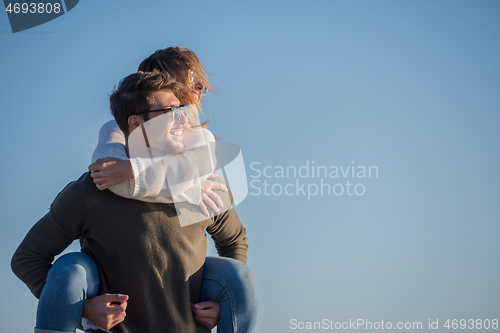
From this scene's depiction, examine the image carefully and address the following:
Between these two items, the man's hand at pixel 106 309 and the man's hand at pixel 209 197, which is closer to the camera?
the man's hand at pixel 106 309

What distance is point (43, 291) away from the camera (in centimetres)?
170

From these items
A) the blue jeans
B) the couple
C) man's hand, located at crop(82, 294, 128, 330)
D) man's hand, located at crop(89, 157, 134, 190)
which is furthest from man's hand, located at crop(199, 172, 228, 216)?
man's hand, located at crop(82, 294, 128, 330)

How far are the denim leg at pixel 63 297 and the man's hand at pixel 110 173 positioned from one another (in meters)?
0.30

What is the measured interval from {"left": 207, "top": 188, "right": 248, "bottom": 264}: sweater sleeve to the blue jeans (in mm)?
177

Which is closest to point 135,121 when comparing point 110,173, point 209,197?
point 110,173

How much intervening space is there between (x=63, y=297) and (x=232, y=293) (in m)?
0.65

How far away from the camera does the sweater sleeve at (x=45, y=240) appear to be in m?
1.80

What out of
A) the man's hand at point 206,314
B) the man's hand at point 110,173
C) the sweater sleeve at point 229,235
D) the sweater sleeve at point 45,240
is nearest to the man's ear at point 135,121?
the man's hand at point 110,173

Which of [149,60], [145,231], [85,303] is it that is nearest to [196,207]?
[145,231]

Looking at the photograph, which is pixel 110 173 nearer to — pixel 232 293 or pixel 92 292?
pixel 92 292

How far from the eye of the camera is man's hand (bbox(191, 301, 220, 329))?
1966mm

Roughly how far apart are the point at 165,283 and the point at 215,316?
0.85 ft

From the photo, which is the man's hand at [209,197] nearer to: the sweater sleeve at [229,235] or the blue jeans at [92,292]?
the sweater sleeve at [229,235]

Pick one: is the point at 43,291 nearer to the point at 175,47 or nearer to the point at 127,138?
the point at 127,138
